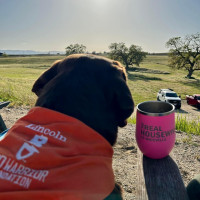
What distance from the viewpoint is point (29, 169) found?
51.8 inches

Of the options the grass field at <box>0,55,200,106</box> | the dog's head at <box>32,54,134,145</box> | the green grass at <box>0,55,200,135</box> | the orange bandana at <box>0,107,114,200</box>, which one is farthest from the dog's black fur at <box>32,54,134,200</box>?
the grass field at <box>0,55,200,106</box>

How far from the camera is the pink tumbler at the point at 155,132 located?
1.62 meters

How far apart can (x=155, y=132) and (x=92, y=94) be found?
1.75 ft

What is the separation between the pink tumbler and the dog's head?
0.54 feet

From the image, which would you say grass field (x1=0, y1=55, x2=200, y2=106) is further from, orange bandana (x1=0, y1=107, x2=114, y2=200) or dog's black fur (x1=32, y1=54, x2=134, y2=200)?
orange bandana (x1=0, y1=107, x2=114, y2=200)

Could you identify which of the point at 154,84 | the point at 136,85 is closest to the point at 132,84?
the point at 136,85

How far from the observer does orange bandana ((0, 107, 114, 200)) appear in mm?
1253

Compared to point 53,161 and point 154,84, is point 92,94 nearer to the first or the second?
point 53,161

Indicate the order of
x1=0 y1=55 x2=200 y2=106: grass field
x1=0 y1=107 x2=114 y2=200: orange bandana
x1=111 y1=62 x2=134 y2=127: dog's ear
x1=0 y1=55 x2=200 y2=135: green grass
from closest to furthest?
x1=0 y1=107 x2=114 y2=200: orange bandana, x1=111 y1=62 x2=134 y2=127: dog's ear, x1=0 y1=55 x2=200 y2=135: green grass, x1=0 y1=55 x2=200 y2=106: grass field

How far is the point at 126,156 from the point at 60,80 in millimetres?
2319

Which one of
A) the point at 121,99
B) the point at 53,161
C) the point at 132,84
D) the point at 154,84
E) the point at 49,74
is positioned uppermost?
the point at 49,74

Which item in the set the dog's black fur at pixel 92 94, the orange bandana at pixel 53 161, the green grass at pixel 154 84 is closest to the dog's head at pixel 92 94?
the dog's black fur at pixel 92 94

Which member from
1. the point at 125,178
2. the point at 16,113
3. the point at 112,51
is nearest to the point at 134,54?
the point at 112,51

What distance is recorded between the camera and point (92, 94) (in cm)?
169
